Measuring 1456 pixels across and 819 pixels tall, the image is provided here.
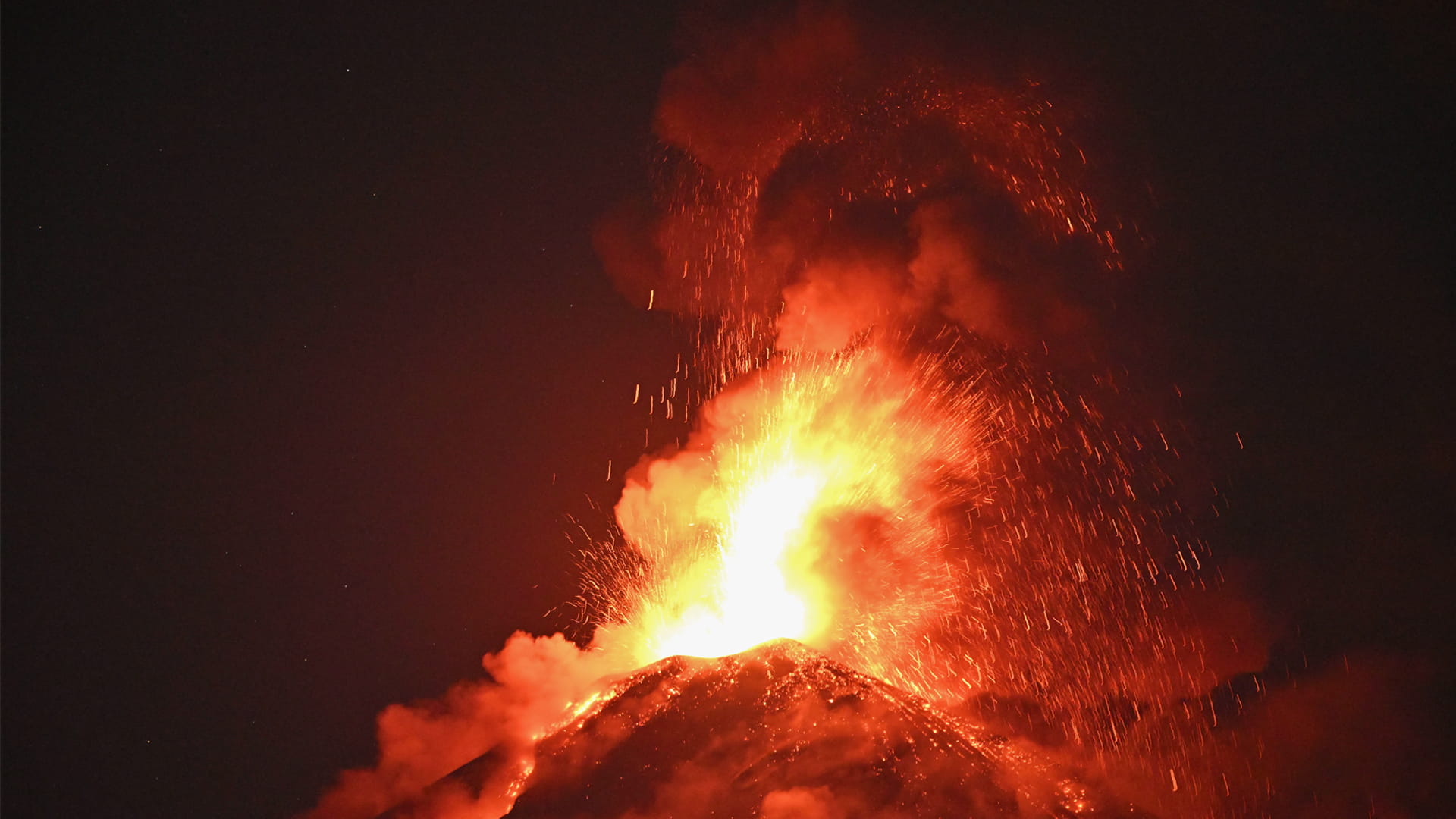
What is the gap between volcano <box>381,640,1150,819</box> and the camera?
7859mm

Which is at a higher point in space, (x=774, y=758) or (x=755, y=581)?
(x=755, y=581)

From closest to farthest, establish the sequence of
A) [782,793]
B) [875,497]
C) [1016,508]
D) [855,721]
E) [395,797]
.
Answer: [782,793], [855,721], [395,797], [875,497], [1016,508]

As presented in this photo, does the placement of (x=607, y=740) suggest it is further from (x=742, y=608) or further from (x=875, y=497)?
(x=875, y=497)

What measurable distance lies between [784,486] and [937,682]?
10.8 feet

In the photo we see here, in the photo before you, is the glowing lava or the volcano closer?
the volcano

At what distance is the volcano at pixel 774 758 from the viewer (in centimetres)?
786

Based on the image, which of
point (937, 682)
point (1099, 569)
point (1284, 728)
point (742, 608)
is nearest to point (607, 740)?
point (742, 608)

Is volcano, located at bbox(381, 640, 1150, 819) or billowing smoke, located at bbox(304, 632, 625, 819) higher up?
billowing smoke, located at bbox(304, 632, 625, 819)

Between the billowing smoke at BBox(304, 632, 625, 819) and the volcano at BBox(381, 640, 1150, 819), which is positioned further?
the billowing smoke at BBox(304, 632, 625, 819)

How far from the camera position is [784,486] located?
1180 cm

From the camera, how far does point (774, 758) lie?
27.2 ft

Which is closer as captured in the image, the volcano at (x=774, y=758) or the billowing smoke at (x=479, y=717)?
the volcano at (x=774, y=758)

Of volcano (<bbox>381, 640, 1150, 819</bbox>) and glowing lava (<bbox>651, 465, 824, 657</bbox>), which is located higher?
glowing lava (<bbox>651, 465, 824, 657</bbox>)

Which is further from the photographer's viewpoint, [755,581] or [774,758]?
[755,581]
